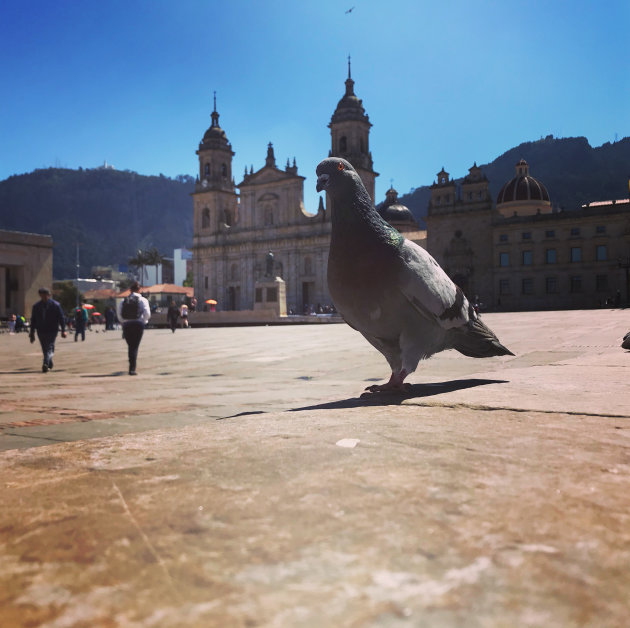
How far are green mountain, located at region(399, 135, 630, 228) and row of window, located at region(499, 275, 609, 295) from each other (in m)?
44.4

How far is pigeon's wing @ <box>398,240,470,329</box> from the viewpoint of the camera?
2744 mm

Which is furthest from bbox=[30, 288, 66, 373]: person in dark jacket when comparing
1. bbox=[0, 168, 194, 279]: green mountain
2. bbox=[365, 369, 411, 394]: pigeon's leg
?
bbox=[0, 168, 194, 279]: green mountain

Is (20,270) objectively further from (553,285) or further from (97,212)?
(97,212)

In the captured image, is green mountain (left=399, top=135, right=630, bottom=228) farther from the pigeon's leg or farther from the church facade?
the pigeon's leg

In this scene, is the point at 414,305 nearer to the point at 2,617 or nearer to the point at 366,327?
the point at 366,327

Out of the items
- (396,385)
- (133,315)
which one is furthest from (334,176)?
(133,315)

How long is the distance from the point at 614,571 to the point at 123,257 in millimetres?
147263

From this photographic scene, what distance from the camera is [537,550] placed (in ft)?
2.60

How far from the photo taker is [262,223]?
57812 mm

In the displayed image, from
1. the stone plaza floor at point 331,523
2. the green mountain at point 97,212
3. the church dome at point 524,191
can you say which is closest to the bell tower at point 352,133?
the church dome at point 524,191

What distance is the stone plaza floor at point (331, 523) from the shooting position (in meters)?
0.66

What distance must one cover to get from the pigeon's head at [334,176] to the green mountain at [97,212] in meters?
136

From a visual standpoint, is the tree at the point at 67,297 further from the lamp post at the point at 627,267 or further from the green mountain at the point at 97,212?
the green mountain at the point at 97,212

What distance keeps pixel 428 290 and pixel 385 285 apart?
0.22m
